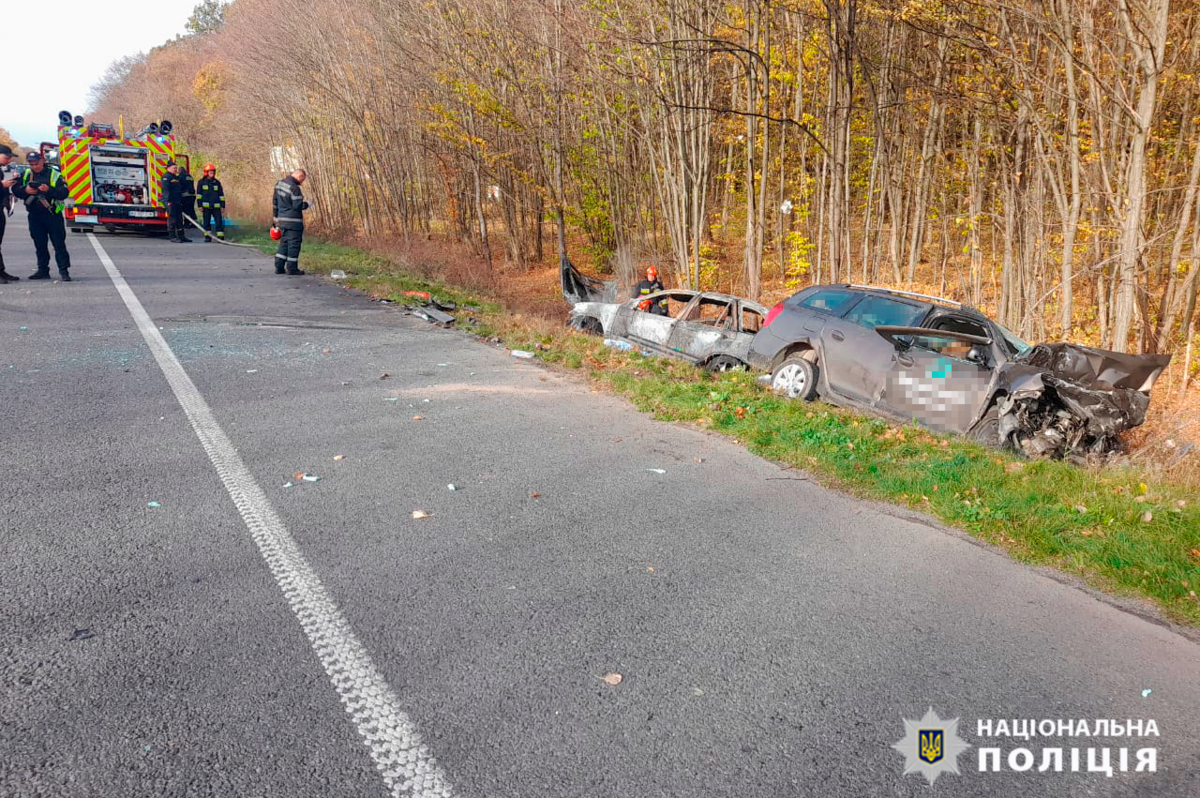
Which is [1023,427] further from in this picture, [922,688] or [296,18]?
[296,18]

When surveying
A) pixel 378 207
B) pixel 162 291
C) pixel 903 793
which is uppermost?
pixel 378 207

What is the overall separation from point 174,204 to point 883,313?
1942cm

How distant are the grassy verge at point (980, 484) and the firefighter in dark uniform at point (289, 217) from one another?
7.80m

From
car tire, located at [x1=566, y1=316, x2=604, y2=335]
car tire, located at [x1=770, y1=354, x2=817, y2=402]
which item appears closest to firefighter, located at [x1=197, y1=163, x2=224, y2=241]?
car tire, located at [x1=566, y1=316, x2=604, y2=335]

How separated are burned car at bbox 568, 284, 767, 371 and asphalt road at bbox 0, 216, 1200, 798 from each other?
12.2 ft

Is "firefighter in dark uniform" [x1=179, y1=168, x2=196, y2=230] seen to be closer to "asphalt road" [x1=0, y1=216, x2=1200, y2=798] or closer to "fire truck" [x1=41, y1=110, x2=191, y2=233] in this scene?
"fire truck" [x1=41, y1=110, x2=191, y2=233]

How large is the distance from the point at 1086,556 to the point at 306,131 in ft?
103

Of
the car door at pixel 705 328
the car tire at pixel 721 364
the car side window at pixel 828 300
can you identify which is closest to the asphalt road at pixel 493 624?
the car side window at pixel 828 300

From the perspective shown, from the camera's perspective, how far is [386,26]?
66.7ft

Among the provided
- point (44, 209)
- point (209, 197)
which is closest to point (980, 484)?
point (44, 209)

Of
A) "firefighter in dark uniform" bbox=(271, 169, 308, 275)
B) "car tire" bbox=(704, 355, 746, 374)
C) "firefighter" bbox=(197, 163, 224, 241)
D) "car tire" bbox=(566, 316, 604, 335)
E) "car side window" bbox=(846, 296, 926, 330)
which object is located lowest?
"car tire" bbox=(704, 355, 746, 374)

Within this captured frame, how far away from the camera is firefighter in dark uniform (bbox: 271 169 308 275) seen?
13898mm

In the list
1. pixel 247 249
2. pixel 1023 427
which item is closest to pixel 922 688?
pixel 1023 427

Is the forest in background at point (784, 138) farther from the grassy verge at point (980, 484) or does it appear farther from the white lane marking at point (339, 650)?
the white lane marking at point (339, 650)
